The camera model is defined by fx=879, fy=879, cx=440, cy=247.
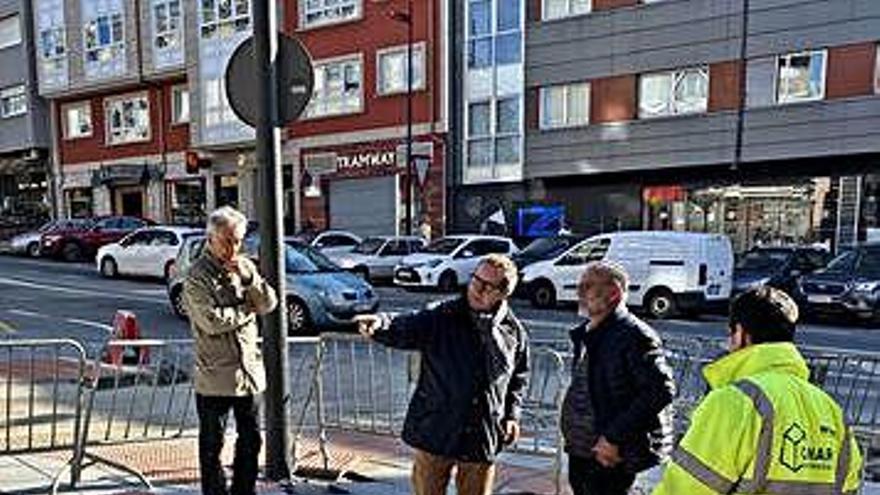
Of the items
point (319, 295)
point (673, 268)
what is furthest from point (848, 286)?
point (319, 295)

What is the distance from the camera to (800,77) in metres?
23.1

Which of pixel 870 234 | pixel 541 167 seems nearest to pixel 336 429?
pixel 870 234

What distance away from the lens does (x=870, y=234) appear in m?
21.9

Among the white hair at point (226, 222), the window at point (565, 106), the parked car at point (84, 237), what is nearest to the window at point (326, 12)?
the window at point (565, 106)

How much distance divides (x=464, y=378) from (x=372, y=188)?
26462 millimetres

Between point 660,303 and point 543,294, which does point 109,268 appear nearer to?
point 543,294

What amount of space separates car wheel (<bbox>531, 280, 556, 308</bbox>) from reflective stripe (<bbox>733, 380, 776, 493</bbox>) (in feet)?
51.4

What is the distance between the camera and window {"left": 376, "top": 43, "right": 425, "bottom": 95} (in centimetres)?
2905

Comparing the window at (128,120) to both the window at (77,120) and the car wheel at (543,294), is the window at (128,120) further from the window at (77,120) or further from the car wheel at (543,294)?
the car wheel at (543,294)

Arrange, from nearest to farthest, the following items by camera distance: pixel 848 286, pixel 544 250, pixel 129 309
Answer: pixel 129 309 < pixel 848 286 < pixel 544 250

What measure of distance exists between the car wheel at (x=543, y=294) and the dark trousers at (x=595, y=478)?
13951mm

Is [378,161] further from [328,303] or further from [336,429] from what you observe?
[336,429]

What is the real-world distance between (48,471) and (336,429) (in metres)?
2.36

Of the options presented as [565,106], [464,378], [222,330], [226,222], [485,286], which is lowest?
[464,378]
